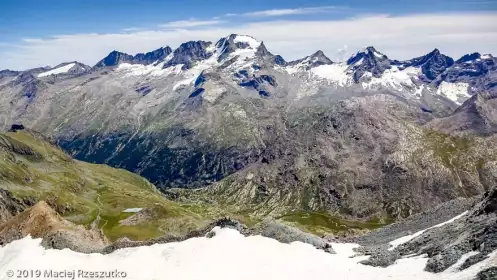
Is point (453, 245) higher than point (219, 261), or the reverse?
point (453, 245)

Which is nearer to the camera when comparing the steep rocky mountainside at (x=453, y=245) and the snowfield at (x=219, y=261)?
the steep rocky mountainside at (x=453, y=245)

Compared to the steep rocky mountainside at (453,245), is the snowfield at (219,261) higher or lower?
lower

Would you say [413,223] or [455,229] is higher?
[455,229]

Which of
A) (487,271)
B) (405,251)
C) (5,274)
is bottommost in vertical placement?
(5,274)

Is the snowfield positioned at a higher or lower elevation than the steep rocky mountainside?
lower

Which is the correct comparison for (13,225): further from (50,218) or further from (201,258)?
(201,258)

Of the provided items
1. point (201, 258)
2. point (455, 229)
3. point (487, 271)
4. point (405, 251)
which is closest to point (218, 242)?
point (201, 258)

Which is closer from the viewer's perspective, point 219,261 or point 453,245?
point 453,245

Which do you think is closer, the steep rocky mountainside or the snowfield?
the steep rocky mountainside
